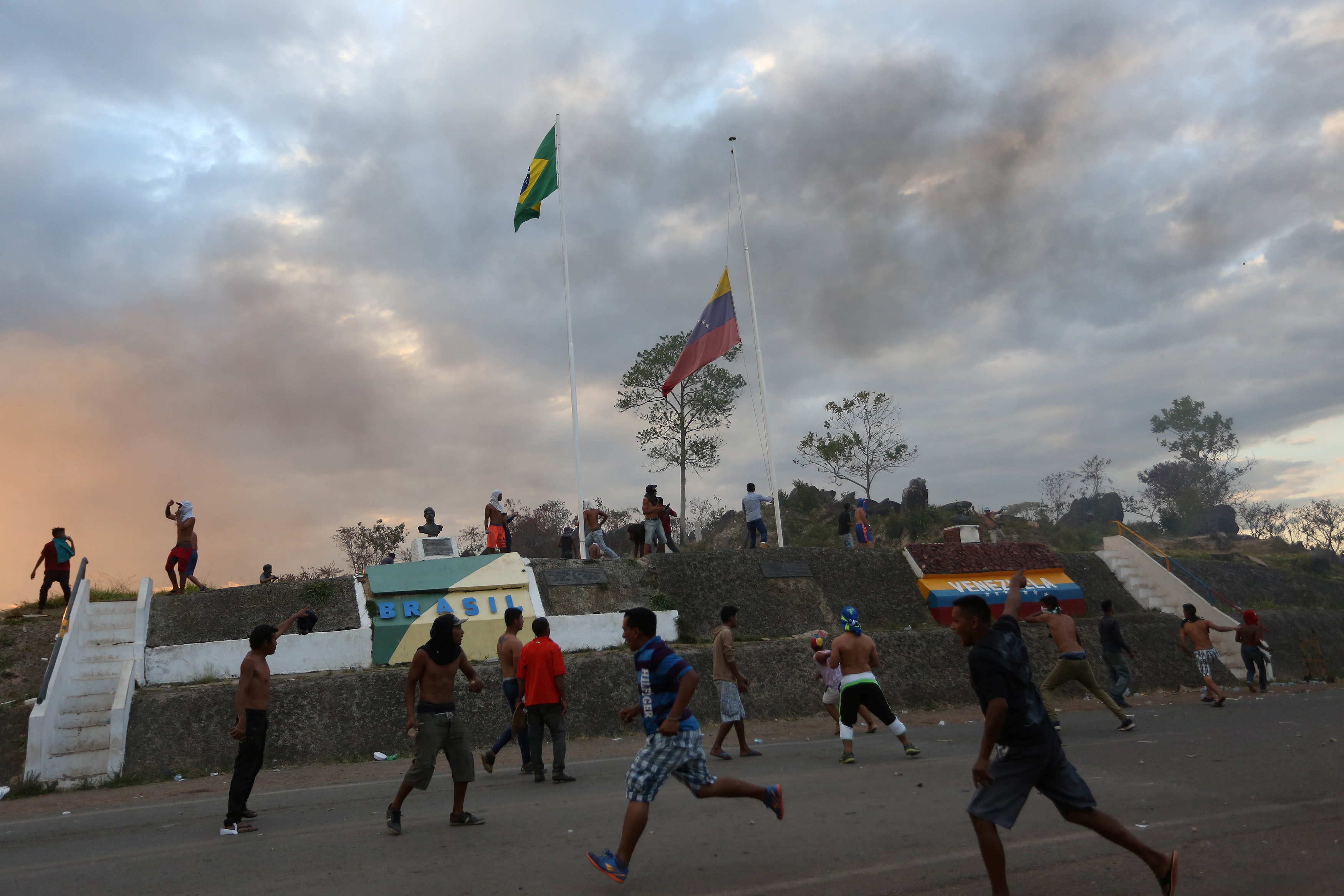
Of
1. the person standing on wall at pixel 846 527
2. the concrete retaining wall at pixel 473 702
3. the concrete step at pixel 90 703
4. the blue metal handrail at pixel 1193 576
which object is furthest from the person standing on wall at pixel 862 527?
the concrete step at pixel 90 703

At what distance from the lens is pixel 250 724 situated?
7707 mm

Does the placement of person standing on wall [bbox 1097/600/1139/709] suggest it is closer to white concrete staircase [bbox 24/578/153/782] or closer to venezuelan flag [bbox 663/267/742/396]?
venezuelan flag [bbox 663/267/742/396]

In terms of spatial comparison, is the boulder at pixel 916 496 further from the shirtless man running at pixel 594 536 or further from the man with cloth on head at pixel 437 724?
the man with cloth on head at pixel 437 724

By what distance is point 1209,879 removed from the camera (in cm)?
481

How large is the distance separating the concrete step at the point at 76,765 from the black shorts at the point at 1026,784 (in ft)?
38.5

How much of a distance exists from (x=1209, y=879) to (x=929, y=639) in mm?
12793

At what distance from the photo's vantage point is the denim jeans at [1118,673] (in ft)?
44.5

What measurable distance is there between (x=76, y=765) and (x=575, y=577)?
868cm

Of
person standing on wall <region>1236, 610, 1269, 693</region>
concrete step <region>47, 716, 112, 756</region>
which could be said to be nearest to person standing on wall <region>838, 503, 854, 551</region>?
person standing on wall <region>1236, 610, 1269, 693</region>

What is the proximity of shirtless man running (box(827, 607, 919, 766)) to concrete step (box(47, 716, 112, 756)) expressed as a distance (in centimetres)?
984

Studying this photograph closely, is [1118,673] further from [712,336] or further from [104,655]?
[104,655]

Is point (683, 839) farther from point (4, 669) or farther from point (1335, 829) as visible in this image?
point (4, 669)

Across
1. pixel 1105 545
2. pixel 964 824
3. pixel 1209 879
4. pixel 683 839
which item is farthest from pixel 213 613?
pixel 1105 545

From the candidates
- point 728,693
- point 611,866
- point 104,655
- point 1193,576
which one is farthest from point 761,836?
point 1193,576
